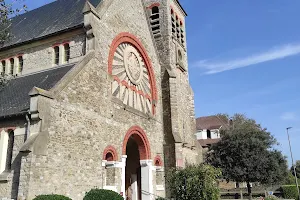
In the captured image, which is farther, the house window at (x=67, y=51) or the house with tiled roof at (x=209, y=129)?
the house with tiled roof at (x=209, y=129)

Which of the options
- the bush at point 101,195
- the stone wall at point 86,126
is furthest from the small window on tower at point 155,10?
the bush at point 101,195

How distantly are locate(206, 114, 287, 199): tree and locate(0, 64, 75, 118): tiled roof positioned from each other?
1916cm

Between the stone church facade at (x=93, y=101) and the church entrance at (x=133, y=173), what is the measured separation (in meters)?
0.08

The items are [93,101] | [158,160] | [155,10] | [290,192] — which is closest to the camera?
[93,101]

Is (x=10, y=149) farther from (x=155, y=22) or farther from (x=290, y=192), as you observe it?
(x=290, y=192)

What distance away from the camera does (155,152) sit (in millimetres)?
21391

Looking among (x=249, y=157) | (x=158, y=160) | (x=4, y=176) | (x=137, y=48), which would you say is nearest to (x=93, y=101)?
(x=4, y=176)

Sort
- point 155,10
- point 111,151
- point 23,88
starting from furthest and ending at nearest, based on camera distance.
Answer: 1. point 155,10
2. point 111,151
3. point 23,88

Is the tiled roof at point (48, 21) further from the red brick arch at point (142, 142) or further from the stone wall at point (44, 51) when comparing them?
the red brick arch at point (142, 142)

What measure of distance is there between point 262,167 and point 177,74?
12.0 m

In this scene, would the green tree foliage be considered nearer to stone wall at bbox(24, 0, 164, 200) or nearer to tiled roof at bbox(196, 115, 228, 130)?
stone wall at bbox(24, 0, 164, 200)

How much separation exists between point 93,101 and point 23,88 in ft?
13.4

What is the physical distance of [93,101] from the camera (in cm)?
1520

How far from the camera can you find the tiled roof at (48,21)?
18516 mm
